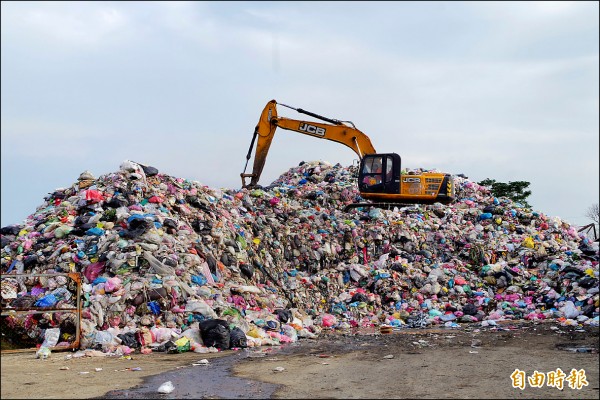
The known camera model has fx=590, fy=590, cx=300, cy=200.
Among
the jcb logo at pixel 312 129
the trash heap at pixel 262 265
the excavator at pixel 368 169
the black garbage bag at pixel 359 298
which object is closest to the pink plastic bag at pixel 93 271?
the trash heap at pixel 262 265

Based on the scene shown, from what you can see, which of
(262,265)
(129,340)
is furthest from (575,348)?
(262,265)

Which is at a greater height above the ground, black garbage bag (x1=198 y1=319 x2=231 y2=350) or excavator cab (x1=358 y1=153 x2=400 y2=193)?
excavator cab (x1=358 y1=153 x2=400 y2=193)

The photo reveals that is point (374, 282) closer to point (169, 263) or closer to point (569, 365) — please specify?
point (169, 263)

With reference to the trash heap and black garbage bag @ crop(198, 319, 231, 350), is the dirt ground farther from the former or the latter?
the trash heap

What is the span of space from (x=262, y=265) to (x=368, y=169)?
449 centimetres

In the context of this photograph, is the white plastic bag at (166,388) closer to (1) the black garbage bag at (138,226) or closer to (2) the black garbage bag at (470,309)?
(1) the black garbage bag at (138,226)

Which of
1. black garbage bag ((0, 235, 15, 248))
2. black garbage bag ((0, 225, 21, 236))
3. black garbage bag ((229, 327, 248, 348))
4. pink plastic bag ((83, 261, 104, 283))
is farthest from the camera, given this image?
black garbage bag ((0, 225, 21, 236))

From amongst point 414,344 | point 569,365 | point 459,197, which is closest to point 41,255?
point 414,344

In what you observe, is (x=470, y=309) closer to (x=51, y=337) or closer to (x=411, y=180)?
(x=411, y=180)

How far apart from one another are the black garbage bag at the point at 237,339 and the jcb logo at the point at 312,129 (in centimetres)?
→ 843

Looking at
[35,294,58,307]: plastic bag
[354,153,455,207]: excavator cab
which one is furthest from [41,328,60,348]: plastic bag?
[354,153,455,207]: excavator cab

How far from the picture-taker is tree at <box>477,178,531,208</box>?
28.7 m

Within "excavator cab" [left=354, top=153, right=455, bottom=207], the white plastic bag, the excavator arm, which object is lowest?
the white plastic bag

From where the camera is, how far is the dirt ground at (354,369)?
19.0 ft
